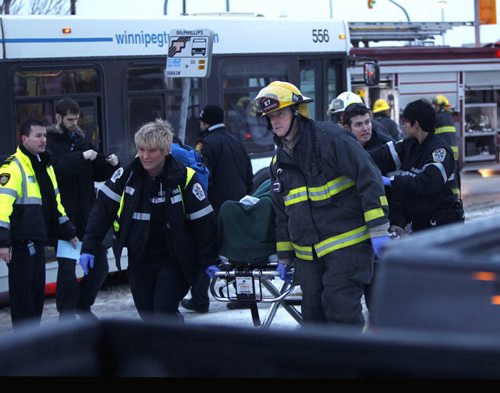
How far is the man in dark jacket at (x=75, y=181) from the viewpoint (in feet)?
27.0

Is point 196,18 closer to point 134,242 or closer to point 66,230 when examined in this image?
point 66,230

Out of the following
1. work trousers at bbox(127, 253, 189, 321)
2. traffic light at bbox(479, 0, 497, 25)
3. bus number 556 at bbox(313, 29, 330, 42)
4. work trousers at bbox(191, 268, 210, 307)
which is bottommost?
work trousers at bbox(191, 268, 210, 307)

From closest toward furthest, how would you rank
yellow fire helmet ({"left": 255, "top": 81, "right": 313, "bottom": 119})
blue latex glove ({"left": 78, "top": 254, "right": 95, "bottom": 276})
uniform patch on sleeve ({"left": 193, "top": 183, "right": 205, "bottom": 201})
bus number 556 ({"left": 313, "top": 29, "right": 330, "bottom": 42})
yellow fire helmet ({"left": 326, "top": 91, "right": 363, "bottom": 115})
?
yellow fire helmet ({"left": 255, "top": 81, "right": 313, "bottom": 119}) < uniform patch on sleeve ({"left": 193, "top": 183, "right": 205, "bottom": 201}) < blue latex glove ({"left": 78, "top": 254, "right": 95, "bottom": 276}) < yellow fire helmet ({"left": 326, "top": 91, "right": 363, "bottom": 115}) < bus number 556 ({"left": 313, "top": 29, "right": 330, "bottom": 42})

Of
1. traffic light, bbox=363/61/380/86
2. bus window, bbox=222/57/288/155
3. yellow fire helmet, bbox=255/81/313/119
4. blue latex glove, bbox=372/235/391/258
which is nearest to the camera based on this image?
blue latex glove, bbox=372/235/391/258

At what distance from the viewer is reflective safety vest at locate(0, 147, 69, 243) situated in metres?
7.30

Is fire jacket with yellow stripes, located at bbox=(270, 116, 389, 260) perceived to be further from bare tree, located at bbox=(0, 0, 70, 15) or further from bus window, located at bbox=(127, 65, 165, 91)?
bare tree, located at bbox=(0, 0, 70, 15)

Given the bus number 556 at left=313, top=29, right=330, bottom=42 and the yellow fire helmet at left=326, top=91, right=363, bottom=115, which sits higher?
the bus number 556 at left=313, top=29, right=330, bottom=42

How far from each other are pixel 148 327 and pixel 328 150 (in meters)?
4.21

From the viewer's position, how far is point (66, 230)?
782cm

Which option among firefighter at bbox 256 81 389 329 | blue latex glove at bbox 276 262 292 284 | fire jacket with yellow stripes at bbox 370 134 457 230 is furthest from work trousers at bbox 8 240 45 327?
fire jacket with yellow stripes at bbox 370 134 457 230

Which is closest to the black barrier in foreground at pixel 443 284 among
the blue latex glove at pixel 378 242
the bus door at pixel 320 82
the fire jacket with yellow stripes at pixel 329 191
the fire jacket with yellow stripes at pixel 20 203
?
the blue latex glove at pixel 378 242

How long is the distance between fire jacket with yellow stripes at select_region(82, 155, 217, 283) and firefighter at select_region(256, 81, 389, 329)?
2.72 feet

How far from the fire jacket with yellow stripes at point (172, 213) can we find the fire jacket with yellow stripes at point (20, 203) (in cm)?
94

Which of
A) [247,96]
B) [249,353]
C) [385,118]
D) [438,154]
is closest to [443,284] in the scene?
[249,353]
